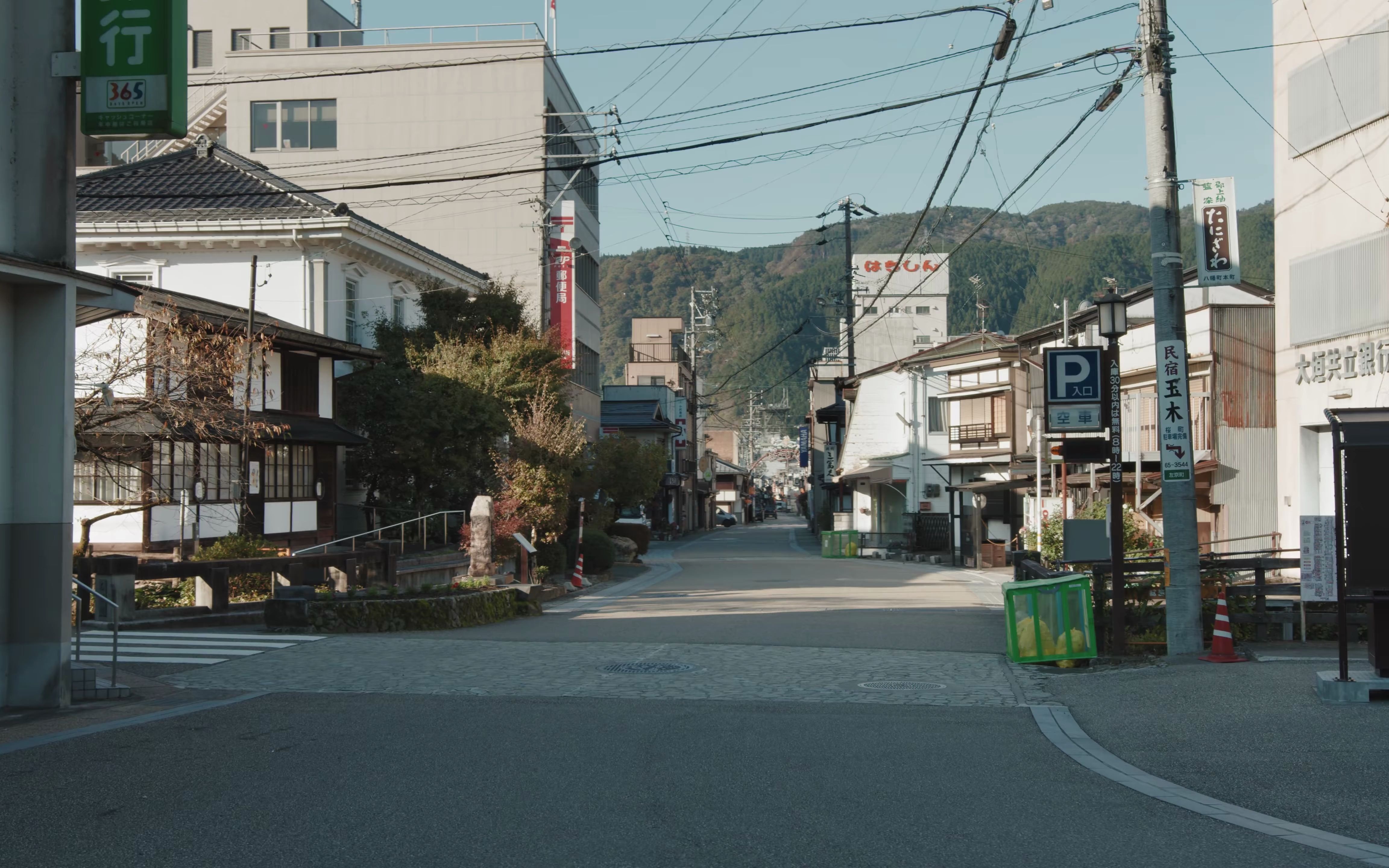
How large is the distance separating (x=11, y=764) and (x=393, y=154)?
4103 centimetres

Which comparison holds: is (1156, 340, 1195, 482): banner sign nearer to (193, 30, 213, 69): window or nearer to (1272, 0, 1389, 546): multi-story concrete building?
(1272, 0, 1389, 546): multi-story concrete building

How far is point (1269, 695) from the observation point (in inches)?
405

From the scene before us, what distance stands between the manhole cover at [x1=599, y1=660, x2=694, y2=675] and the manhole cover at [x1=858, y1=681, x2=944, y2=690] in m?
2.18

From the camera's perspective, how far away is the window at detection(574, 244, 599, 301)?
158ft

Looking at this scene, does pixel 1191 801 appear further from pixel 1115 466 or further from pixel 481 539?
pixel 481 539

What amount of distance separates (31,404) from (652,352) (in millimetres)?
94448

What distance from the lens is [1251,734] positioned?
877 centimetres

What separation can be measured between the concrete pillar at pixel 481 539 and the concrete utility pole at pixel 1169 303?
13944 millimetres

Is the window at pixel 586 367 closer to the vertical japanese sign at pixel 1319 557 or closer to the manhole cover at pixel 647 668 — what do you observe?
the manhole cover at pixel 647 668

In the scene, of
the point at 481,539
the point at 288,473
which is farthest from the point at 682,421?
the point at 481,539

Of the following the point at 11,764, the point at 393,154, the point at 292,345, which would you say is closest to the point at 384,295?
the point at 292,345

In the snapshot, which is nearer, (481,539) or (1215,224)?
(1215,224)

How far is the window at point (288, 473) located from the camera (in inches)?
1015

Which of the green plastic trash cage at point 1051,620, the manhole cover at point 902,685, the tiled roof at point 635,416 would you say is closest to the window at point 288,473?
the manhole cover at point 902,685
